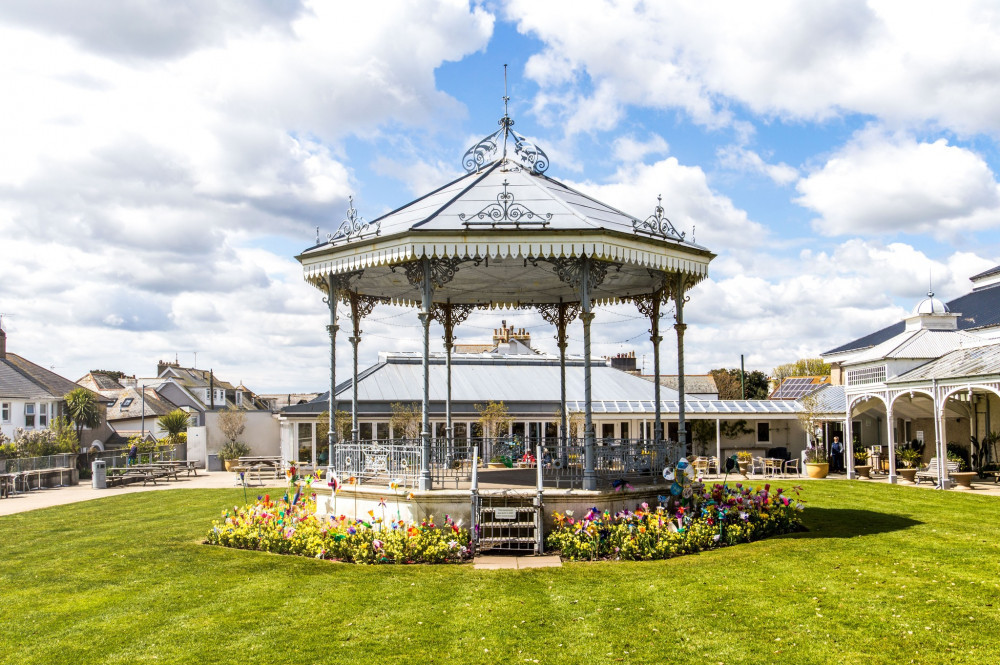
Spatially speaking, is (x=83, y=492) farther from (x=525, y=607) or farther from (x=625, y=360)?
(x=625, y=360)

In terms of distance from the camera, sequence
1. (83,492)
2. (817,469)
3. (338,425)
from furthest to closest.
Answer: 1. (338,425)
2. (817,469)
3. (83,492)

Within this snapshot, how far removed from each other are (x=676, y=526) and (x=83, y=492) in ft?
78.6

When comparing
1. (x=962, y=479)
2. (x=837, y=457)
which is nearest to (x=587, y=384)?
(x=962, y=479)

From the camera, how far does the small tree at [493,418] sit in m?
33.9

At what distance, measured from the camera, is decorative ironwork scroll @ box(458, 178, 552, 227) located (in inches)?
498

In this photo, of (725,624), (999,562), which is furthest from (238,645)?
(999,562)

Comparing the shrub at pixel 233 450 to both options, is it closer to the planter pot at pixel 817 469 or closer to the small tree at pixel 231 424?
the small tree at pixel 231 424

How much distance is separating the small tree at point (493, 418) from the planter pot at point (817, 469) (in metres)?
13.0

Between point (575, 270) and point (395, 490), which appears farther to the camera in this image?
point (575, 270)

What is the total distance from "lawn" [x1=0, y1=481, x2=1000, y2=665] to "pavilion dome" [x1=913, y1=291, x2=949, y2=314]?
19374 mm

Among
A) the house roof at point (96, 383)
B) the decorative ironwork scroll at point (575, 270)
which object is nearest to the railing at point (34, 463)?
the decorative ironwork scroll at point (575, 270)

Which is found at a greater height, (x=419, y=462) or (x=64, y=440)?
(x=419, y=462)

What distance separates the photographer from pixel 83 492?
27.7 metres

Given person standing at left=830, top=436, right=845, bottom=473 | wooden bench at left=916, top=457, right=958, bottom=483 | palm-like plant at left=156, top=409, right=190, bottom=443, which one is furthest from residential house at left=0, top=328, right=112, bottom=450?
wooden bench at left=916, top=457, right=958, bottom=483
